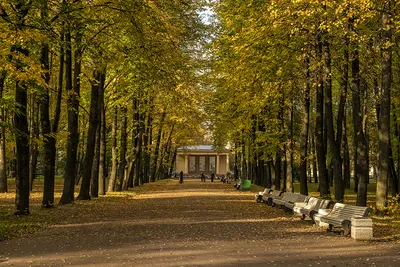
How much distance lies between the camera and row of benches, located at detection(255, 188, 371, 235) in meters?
13.4

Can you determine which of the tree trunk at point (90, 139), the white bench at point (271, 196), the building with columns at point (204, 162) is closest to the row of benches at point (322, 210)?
the white bench at point (271, 196)

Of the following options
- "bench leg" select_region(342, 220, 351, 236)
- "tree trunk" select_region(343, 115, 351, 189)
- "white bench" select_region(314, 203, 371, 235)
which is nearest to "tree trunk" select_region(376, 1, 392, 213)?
"white bench" select_region(314, 203, 371, 235)

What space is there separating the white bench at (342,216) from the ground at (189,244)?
1.00 feet

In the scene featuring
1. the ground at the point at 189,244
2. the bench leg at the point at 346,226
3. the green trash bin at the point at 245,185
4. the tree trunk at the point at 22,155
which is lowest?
the ground at the point at 189,244

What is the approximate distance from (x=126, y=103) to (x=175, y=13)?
9.09 meters

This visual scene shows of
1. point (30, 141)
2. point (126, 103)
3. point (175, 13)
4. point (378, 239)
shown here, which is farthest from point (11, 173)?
point (378, 239)

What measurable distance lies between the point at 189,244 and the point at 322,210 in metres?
5.86

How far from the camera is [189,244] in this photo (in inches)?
455

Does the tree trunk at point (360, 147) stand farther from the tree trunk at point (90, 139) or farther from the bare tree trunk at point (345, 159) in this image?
the bare tree trunk at point (345, 159)

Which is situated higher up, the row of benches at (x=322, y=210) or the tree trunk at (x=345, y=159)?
the tree trunk at (x=345, y=159)

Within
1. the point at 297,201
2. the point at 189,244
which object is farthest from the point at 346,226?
the point at 297,201

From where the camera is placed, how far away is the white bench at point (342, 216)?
13305 millimetres

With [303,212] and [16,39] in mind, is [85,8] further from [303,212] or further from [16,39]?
[303,212]

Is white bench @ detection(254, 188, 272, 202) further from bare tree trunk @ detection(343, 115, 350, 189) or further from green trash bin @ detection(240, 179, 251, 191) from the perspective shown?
green trash bin @ detection(240, 179, 251, 191)
